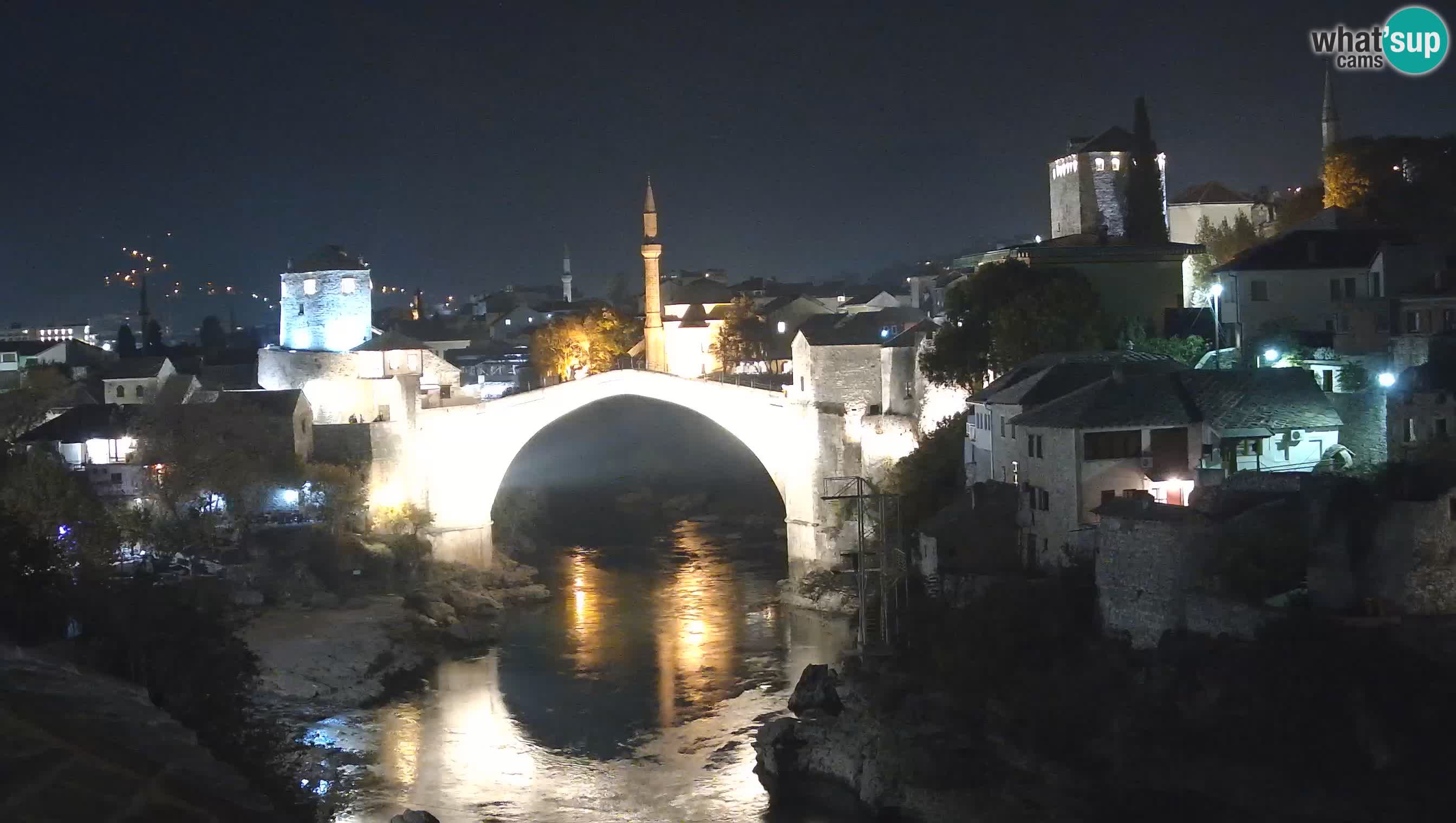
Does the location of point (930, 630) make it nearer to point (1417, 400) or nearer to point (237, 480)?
point (1417, 400)

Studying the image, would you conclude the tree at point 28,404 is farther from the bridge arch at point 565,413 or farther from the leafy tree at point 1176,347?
the leafy tree at point 1176,347

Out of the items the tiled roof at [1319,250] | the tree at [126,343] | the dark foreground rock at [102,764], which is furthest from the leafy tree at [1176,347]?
the tree at [126,343]

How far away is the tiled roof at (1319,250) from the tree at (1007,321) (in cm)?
215

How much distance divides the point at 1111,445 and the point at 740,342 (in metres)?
21.3

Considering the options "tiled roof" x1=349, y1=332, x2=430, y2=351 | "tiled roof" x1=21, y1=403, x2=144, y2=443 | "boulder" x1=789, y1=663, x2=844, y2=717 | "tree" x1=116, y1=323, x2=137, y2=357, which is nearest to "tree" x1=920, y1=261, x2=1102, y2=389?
"boulder" x1=789, y1=663, x2=844, y2=717

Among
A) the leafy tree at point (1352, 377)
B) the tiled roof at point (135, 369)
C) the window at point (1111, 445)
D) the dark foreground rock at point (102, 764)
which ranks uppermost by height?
the tiled roof at point (135, 369)

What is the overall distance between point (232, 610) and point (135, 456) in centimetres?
448

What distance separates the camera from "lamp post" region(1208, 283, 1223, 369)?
20656 millimetres

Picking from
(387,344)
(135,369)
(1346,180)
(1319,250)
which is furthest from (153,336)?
(1319,250)

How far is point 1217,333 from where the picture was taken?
21.4 metres

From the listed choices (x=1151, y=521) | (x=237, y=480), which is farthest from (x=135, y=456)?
(x=1151, y=521)

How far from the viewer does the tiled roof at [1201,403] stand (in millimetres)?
16516

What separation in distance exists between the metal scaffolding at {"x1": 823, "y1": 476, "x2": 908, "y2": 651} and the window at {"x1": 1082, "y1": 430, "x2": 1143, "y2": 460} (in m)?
3.17

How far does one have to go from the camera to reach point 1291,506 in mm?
14273
